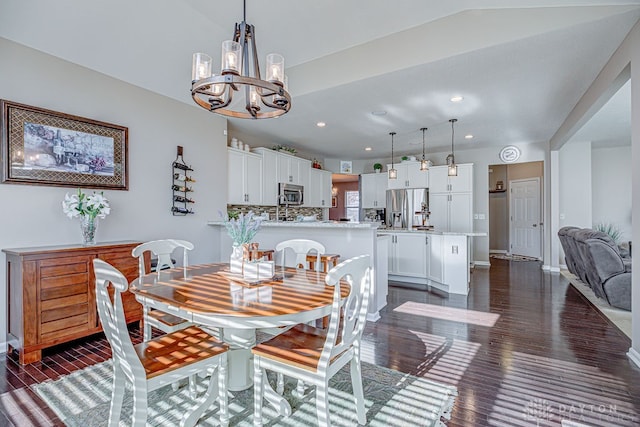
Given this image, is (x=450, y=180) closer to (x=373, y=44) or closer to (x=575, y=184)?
(x=575, y=184)

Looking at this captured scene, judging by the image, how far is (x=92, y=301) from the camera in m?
2.92

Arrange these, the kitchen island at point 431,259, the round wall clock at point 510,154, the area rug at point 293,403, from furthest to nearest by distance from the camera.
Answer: the round wall clock at point 510,154 → the kitchen island at point 431,259 → the area rug at point 293,403

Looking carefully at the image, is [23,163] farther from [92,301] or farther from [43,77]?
[92,301]

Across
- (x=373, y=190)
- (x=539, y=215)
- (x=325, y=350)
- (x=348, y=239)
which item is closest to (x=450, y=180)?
(x=373, y=190)

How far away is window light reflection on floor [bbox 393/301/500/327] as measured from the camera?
11.5 feet

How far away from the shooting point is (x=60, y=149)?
10.0 feet

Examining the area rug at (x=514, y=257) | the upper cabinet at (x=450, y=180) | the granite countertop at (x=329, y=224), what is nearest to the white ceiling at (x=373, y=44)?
the granite countertop at (x=329, y=224)

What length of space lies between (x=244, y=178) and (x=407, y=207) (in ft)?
12.3

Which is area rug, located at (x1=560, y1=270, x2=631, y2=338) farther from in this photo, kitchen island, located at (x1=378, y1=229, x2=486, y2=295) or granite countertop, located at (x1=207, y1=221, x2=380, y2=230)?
granite countertop, located at (x1=207, y1=221, x2=380, y2=230)

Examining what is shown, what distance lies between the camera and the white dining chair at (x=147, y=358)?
4.73 ft

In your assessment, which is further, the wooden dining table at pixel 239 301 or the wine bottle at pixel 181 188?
the wine bottle at pixel 181 188

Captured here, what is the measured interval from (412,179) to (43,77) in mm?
6239

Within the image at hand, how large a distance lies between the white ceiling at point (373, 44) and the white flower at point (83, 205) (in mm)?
1374

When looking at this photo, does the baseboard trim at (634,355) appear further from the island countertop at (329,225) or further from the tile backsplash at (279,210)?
the tile backsplash at (279,210)
